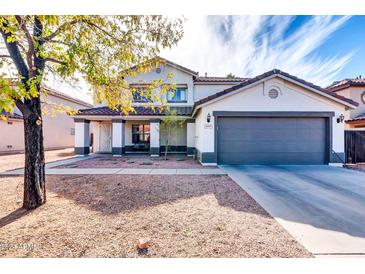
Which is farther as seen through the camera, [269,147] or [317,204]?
[269,147]

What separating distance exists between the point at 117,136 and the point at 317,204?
1297cm

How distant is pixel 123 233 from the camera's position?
10.5 ft

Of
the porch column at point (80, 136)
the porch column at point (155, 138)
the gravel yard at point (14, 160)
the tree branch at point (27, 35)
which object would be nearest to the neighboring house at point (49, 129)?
the porch column at point (80, 136)

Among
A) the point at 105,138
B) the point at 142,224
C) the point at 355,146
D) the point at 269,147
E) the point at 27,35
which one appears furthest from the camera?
the point at 105,138

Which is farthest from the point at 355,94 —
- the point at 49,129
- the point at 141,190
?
the point at 49,129

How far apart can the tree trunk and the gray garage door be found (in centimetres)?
782

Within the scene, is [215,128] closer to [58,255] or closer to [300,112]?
[300,112]

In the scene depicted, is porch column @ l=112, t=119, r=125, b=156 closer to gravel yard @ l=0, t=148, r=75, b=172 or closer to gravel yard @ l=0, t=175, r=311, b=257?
gravel yard @ l=0, t=148, r=75, b=172

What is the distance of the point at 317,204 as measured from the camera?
4566mm

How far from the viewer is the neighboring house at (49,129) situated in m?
15.8

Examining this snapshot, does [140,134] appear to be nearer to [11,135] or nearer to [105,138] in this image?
[105,138]

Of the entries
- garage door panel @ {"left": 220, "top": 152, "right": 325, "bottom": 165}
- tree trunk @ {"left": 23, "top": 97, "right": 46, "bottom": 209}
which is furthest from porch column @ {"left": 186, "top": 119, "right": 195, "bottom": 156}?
tree trunk @ {"left": 23, "top": 97, "right": 46, "bottom": 209}

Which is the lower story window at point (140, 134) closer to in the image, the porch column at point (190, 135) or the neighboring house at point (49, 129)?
the porch column at point (190, 135)

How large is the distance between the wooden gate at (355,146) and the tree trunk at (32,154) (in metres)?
14.3
